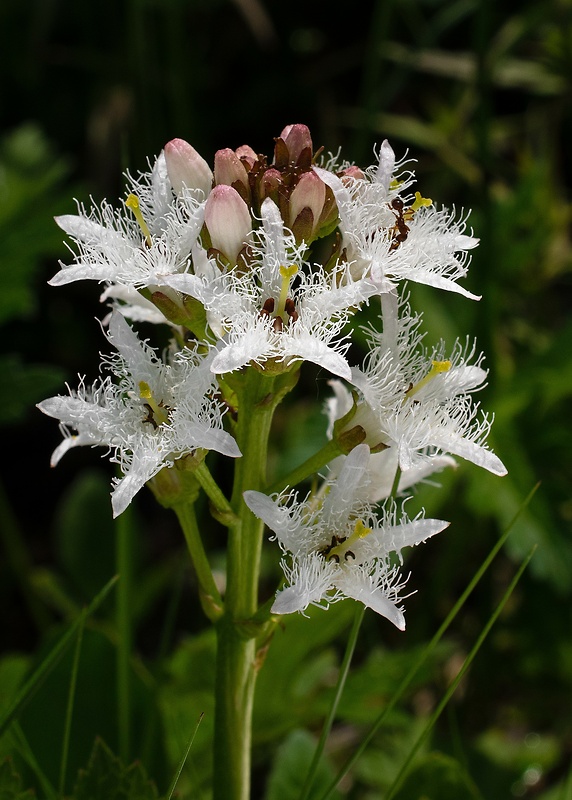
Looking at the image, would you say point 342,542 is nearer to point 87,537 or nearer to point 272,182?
point 272,182

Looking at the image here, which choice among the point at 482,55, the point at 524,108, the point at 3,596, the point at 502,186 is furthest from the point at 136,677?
the point at 524,108

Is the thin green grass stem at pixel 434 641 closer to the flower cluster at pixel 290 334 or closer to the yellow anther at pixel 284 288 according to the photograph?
the flower cluster at pixel 290 334

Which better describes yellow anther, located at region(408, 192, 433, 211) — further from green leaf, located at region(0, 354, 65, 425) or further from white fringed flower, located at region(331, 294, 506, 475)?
green leaf, located at region(0, 354, 65, 425)

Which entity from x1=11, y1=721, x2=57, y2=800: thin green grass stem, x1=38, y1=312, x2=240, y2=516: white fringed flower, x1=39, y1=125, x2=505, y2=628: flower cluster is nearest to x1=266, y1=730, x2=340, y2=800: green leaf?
x1=11, y1=721, x2=57, y2=800: thin green grass stem

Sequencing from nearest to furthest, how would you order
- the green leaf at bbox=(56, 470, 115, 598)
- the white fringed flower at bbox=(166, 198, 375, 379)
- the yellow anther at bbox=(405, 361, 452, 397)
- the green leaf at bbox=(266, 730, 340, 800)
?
1. the white fringed flower at bbox=(166, 198, 375, 379)
2. the yellow anther at bbox=(405, 361, 452, 397)
3. the green leaf at bbox=(266, 730, 340, 800)
4. the green leaf at bbox=(56, 470, 115, 598)

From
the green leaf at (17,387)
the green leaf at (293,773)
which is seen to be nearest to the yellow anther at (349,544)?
the green leaf at (293,773)

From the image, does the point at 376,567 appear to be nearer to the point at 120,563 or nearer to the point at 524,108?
the point at 120,563

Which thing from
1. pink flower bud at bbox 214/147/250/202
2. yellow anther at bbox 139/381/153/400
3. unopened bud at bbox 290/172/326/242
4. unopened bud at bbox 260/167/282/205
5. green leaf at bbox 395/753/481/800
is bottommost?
green leaf at bbox 395/753/481/800

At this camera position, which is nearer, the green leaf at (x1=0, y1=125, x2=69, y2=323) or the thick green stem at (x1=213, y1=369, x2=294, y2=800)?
the thick green stem at (x1=213, y1=369, x2=294, y2=800)
